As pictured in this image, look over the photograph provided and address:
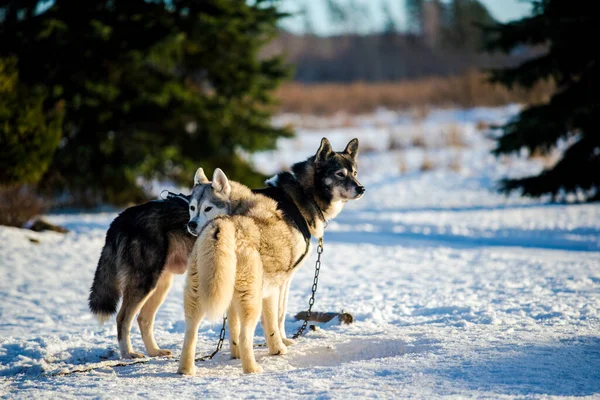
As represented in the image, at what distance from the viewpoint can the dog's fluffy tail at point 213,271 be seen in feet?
15.1

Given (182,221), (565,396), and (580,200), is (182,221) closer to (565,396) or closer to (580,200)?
(565,396)

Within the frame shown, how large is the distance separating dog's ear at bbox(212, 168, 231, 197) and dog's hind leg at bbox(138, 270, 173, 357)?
40.4 inches

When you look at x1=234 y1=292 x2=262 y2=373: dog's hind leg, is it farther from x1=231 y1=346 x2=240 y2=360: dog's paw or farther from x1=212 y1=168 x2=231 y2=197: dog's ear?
x1=212 y1=168 x2=231 y2=197: dog's ear

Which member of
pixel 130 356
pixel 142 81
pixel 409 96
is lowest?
pixel 130 356

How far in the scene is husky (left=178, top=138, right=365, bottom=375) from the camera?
4664mm

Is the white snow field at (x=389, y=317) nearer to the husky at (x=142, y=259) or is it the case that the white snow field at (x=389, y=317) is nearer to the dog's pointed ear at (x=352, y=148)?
the husky at (x=142, y=259)

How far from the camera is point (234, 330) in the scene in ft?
17.4

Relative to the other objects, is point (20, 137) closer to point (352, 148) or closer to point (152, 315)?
point (152, 315)

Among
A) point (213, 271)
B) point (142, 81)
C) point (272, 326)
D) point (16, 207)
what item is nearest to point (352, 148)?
point (272, 326)

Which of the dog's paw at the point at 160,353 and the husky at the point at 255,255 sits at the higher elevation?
the husky at the point at 255,255

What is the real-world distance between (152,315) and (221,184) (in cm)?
159

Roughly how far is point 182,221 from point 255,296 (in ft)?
5.24

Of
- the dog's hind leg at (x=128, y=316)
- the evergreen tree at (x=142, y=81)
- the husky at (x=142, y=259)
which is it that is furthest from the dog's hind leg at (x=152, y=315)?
the evergreen tree at (x=142, y=81)

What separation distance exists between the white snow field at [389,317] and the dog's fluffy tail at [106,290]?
0.51 meters
